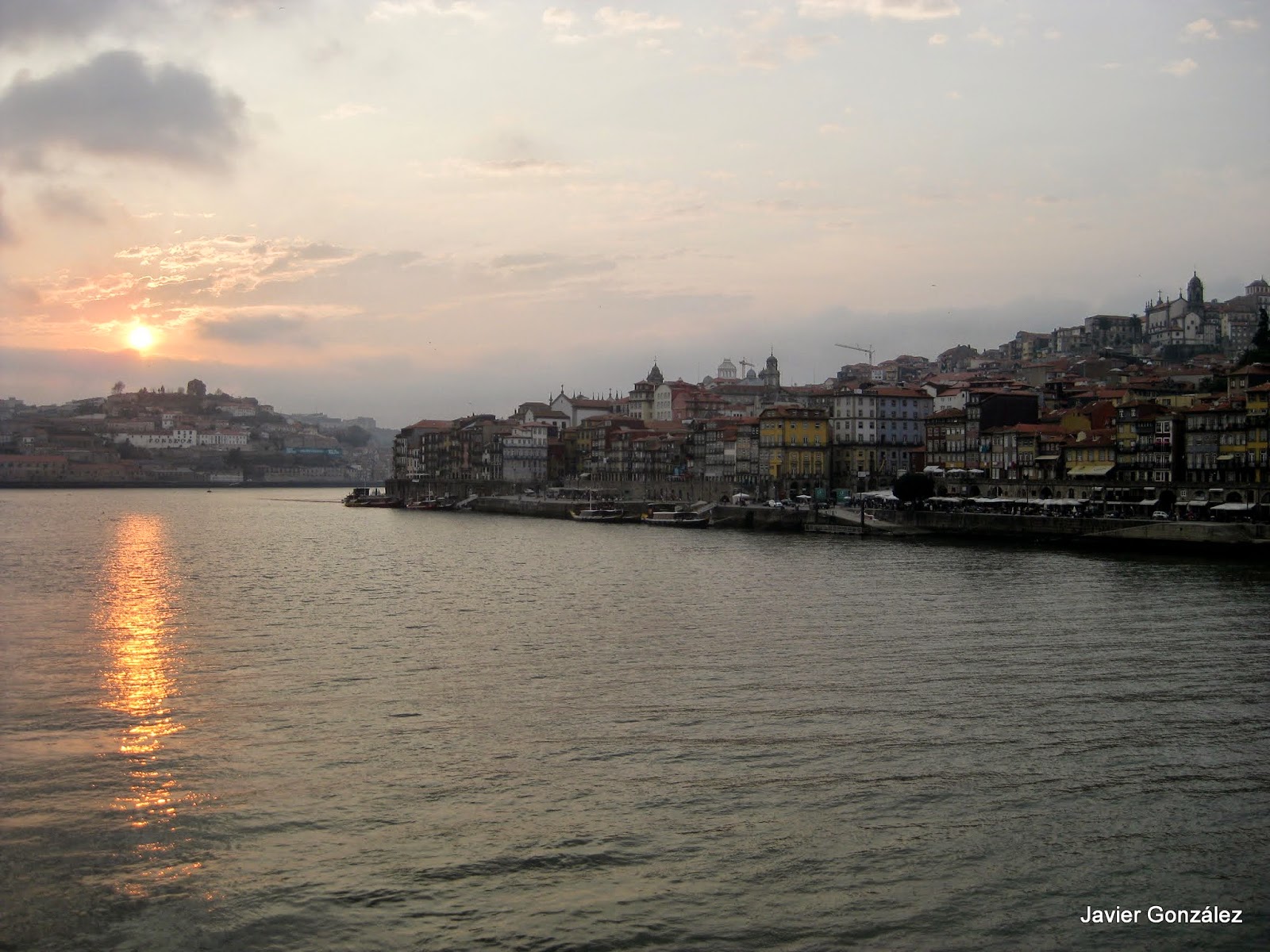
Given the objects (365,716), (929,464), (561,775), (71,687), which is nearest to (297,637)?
(71,687)

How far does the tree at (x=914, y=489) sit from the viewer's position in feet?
226

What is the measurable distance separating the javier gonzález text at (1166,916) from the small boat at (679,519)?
63.9 m

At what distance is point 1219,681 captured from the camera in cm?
2102

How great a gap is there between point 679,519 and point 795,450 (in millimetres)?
16248

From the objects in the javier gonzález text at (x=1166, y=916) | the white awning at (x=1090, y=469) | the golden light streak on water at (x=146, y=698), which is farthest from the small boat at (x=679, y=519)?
the javier gonzález text at (x=1166, y=916)

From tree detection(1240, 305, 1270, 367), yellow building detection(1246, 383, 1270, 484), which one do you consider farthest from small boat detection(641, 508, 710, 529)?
tree detection(1240, 305, 1270, 367)

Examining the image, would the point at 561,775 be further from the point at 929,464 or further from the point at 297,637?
the point at 929,464

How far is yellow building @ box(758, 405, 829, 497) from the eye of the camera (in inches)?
3585

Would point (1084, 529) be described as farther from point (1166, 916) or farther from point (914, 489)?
point (1166, 916)

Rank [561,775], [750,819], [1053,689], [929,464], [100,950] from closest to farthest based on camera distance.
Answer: [100,950] → [750,819] → [561,775] → [1053,689] → [929,464]

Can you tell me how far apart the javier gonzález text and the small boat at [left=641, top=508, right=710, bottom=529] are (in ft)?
210

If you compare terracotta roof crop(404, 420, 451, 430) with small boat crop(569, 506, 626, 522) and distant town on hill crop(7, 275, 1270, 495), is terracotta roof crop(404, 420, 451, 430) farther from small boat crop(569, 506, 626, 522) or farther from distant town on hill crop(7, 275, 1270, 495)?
small boat crop(569, 506, 626, 522)

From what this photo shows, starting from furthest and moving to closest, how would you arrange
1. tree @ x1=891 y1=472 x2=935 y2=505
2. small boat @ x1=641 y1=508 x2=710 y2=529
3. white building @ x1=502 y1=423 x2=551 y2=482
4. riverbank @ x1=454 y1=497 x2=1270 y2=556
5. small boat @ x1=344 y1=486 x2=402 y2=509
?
white building @ x1=502 y1=423 x2=551 y2=482
small boat @ x1=344 y1=486 x2=402 y2=509
small boat @ x1=641 y1=508 x2=710 y2=529
tree @ x1=891 y1=472 x2=935 y2=505
riverbank @ x1=454 y1=497 x2=1270 y2=556

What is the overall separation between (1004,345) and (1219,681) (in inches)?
6473
